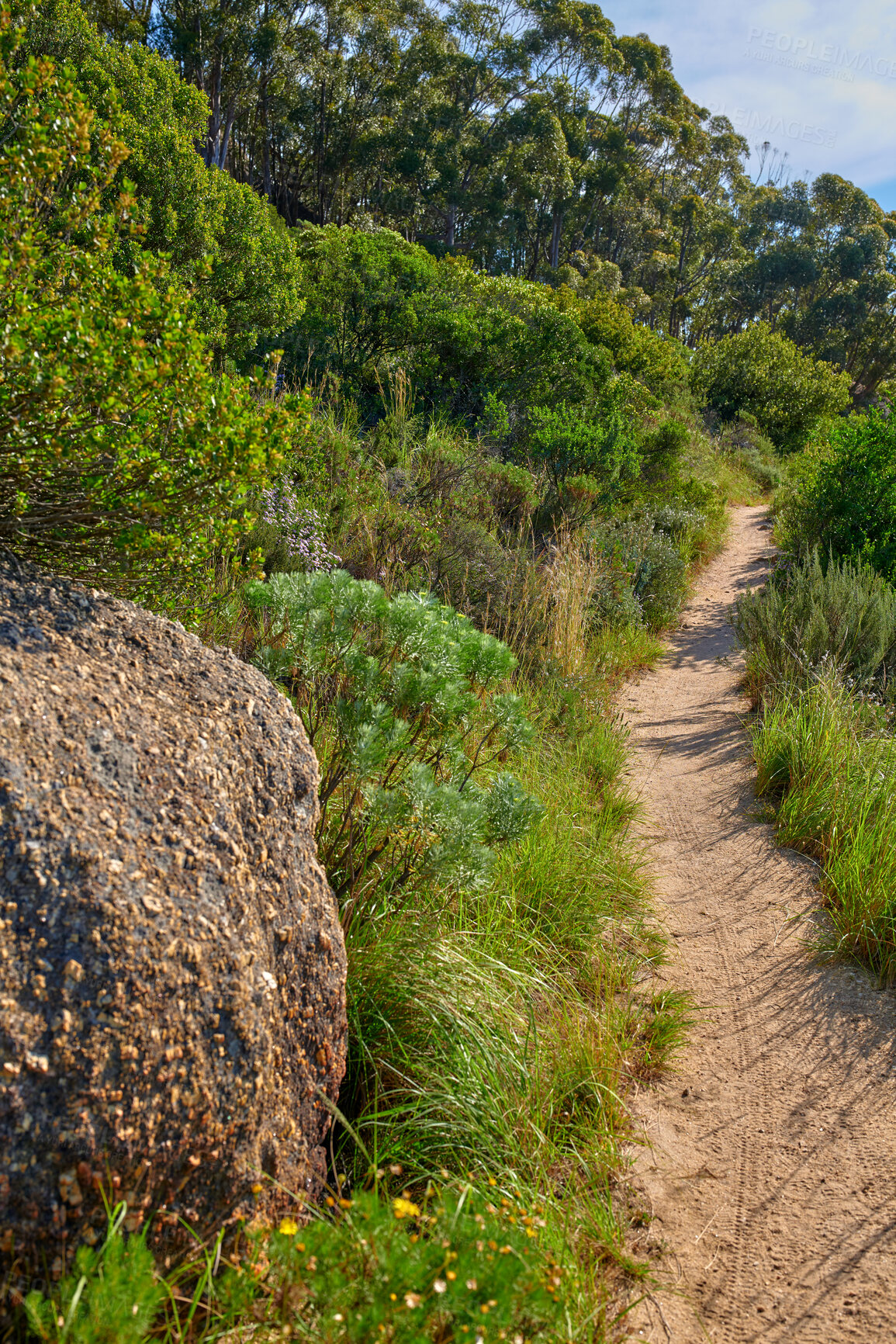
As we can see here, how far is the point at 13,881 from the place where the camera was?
1.52m

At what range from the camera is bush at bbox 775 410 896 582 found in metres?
7.65

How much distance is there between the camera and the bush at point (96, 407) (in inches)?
76.4

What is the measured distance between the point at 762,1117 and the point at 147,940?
2224 millimetres

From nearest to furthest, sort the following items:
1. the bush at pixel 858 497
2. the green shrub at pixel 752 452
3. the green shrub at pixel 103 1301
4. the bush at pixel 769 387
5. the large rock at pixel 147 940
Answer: the green shrub at pixel 103 1301
the large rock at pixel 147 940
the bush at pixel 858 497
the green shrub at pixel 752 452
the bush at pixel 769 387

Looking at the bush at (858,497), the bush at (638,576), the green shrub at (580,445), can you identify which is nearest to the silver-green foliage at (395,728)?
the bush at (638,576)

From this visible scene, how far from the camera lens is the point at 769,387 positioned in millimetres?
22156

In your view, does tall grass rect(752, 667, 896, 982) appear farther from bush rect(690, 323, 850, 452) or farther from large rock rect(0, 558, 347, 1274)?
bush rect(690, 323, 850, 452)

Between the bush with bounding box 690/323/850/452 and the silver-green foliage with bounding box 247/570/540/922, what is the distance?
20820 millimetres

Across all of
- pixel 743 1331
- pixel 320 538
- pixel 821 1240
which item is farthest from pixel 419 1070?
pixel 320 538

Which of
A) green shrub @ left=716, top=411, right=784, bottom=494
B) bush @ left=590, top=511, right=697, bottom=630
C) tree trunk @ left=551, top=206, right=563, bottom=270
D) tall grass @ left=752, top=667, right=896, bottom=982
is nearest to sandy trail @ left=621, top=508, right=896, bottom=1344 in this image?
tall grass @ left=752, top=667, right=896, bottom=982

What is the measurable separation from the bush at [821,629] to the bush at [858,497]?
2.45ft

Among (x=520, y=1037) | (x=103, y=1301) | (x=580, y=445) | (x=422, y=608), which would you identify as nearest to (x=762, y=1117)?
(x=520, y=1037)

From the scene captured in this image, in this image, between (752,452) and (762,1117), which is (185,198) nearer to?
(762,1117)

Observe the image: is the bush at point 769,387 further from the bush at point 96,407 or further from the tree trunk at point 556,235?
the bush at point 96,407
